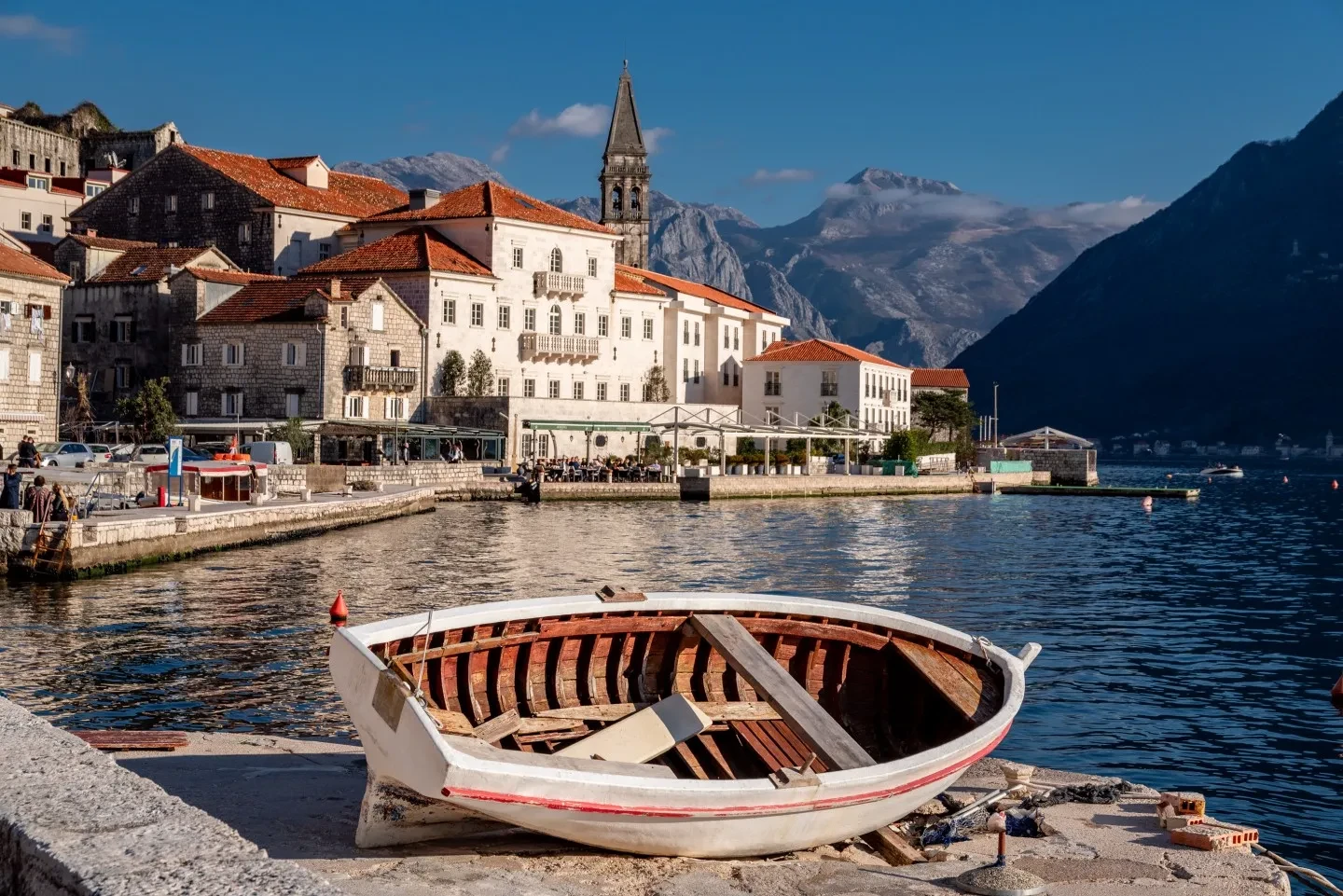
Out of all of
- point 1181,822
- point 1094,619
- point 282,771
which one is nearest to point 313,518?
point 1094,619

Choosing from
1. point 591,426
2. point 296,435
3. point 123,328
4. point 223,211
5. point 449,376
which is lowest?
point 296,435

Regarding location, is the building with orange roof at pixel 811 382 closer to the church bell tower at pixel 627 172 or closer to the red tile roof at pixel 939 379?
the church bell tower at pixel 627 172

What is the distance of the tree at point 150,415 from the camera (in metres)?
62.4

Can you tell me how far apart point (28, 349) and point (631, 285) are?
41.3 m

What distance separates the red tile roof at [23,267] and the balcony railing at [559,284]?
2848 cm

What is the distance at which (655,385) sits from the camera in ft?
288

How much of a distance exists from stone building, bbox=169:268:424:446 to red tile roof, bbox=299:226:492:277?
11.3 feet

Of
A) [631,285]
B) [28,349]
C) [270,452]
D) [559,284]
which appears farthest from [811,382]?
[28,349]

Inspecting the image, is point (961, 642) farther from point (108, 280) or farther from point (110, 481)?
point (108, 280)

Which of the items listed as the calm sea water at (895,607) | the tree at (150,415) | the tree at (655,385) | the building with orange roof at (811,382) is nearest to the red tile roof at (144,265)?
the tree at (150,415)

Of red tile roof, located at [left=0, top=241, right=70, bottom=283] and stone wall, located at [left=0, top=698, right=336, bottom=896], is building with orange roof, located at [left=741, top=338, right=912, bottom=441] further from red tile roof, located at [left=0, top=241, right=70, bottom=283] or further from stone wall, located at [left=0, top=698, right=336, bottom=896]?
stone wall, located at [left=0, top=698, right=336, bottom=896]

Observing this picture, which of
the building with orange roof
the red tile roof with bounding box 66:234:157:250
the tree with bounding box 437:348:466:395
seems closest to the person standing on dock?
the tree with bounding box 437:348:466:395

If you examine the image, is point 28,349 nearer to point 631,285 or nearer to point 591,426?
point 591,426

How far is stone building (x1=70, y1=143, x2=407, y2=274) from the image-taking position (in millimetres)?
79562
